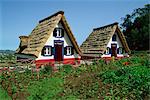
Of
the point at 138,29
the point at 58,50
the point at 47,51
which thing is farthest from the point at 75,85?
the point at 138,29

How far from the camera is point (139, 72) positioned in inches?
679

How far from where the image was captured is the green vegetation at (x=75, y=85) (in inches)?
545

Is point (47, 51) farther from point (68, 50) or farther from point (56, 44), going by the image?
point (68, 50)

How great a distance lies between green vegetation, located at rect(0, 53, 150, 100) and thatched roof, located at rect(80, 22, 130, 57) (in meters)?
16.4

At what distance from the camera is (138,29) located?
177 ft

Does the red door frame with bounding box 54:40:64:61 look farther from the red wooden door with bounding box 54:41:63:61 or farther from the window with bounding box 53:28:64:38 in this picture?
the window with bounding box 53:28:64:38

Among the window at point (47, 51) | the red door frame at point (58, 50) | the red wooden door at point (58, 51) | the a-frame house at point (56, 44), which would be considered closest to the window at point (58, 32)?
the a-frame house at point (56, 44)

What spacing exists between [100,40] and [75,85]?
74.2ft

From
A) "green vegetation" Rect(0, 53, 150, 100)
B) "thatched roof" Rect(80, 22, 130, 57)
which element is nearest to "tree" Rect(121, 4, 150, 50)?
"thatched roof" Rect(80, 22, 130, 57)

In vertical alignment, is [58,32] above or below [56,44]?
above

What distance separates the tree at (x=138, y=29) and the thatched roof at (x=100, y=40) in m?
12.9

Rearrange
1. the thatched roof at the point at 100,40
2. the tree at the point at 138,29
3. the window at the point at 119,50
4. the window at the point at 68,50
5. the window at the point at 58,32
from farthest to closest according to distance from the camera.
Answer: the tree at the point at 138,29 < the window at the point at 119,50 < the thatched roof at the point at 100,40 < the window at the point at 68,50 < the window at the point at 58,32

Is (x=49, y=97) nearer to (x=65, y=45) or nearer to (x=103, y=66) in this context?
(x=103, y=66)

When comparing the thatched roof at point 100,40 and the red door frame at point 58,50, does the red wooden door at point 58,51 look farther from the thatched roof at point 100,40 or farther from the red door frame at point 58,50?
the thatched roof at point 100,40
